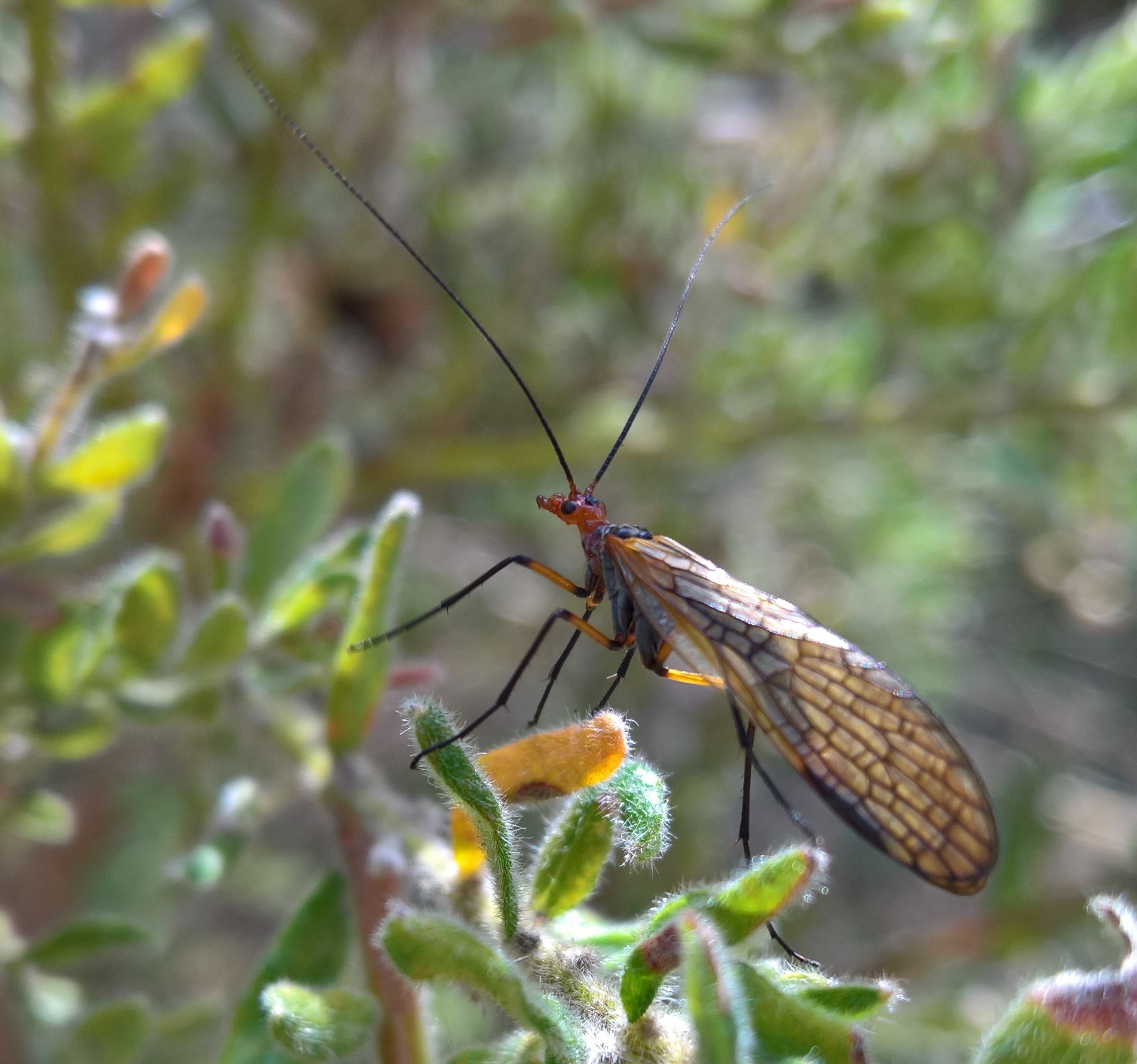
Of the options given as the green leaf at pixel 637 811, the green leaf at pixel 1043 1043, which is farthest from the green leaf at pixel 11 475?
the green leaf at pixel 1043 1043

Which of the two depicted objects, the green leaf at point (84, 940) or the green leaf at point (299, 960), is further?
the green leaf at point (84, 940)

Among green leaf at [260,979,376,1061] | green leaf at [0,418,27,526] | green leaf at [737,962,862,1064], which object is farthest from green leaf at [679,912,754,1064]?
green leaf at [0,418,27,526]

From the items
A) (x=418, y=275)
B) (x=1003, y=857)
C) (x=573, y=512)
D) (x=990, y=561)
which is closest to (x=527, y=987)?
(x=573, y=512)

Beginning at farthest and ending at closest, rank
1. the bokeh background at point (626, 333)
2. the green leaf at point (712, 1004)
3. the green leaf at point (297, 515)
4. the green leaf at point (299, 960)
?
the bokeh background at point (626, 333) < the green leaf at point (297, 515) < the green leaf at point (299, 960) < the green leaf at point (712, 1004)

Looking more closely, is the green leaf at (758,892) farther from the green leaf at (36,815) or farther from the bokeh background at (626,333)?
the green leaf at (36,815)

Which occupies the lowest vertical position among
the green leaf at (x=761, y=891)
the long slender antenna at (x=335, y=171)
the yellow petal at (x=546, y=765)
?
the green leaf at (x=761, y=891)

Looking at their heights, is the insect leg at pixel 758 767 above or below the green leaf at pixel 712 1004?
above

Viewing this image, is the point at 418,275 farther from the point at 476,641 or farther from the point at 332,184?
the point at 476,641

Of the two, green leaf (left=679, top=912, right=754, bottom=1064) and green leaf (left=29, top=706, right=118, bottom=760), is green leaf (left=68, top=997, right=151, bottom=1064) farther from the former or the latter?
green leaf (left=679, top=912, right=754, bottom=1064)
